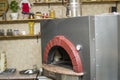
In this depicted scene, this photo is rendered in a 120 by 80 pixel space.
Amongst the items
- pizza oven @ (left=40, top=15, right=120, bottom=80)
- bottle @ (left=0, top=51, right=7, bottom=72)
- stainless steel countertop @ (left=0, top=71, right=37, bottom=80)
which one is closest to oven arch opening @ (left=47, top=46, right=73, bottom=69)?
pizza oven @ (left=40, top=15, right=120, bottom=80)

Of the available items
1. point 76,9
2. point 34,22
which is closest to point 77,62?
point 76,9

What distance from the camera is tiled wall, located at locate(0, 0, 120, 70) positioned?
11.3 feet

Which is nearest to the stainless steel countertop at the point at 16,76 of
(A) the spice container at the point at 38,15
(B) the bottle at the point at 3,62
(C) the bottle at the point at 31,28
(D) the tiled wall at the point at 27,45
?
(B) the bottle at the point at 3,62

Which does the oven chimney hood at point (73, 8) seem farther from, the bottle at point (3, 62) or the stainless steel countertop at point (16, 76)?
the bottle at point (3, 62)

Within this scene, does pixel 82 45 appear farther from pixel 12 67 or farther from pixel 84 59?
pixel 12 67

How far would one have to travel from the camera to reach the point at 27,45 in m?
3.48

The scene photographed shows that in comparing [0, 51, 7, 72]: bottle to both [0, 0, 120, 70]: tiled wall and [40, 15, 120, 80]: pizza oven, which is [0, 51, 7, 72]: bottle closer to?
[0, 0, 120, 70]: tiled wall

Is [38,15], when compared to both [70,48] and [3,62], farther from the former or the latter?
[70,48]

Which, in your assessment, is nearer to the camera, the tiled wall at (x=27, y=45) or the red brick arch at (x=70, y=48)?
the red brick arch at (x=70, y=48)

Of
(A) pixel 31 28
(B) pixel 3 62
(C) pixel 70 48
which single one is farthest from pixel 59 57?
(B) pixel 3 62

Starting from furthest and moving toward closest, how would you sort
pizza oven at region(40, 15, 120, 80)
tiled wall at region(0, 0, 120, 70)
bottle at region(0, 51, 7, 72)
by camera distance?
tiled wall at region(0, 0, 120, 70) → bottle at region(0, 51, 7, 72) → pizza oven at region(40, 15, 120, 80)

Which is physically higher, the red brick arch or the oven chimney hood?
the oven chimney hood

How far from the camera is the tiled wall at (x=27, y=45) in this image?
3432mm

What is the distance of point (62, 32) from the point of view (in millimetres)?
2273
